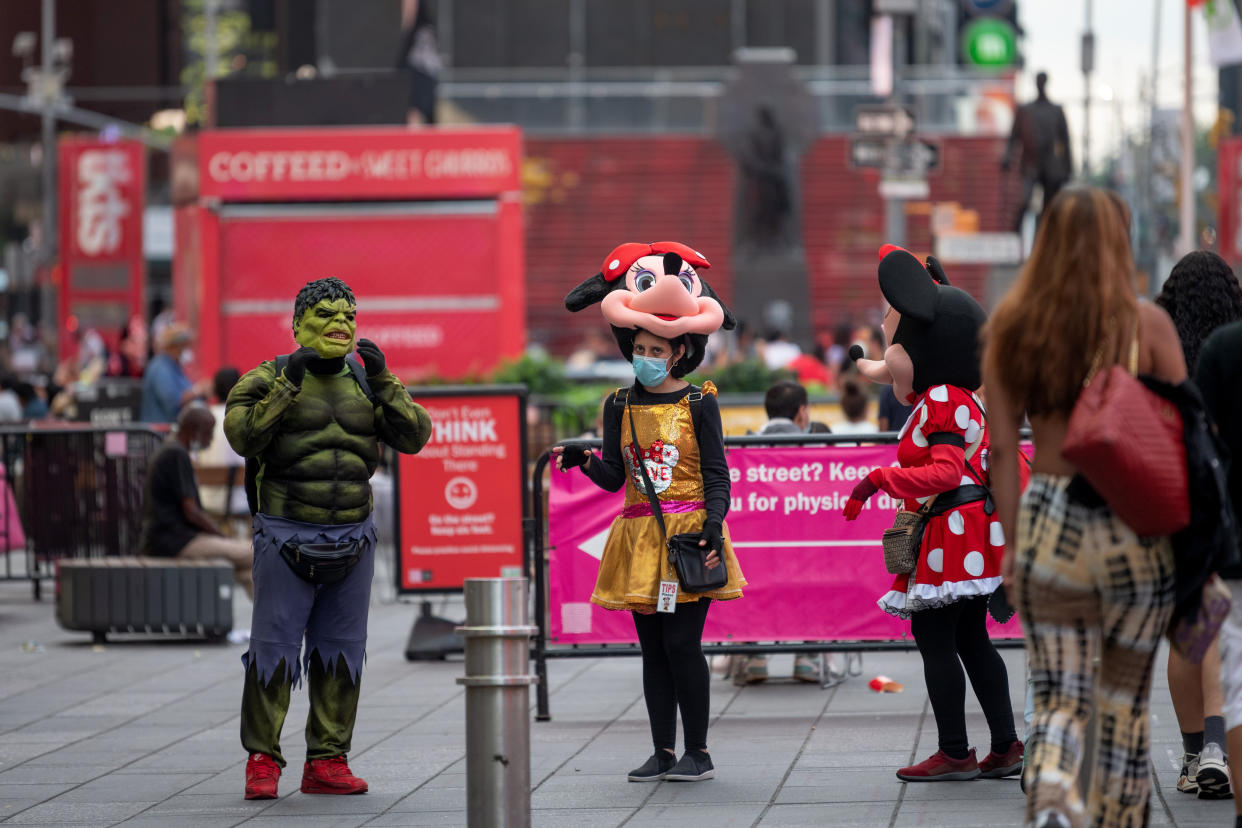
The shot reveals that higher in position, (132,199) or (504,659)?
(132,199)

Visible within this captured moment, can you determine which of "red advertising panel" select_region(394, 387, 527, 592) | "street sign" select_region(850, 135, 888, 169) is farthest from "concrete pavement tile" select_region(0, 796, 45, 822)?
"street sign" select_region(850, 135, 888, 169)

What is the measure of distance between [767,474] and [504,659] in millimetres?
3465

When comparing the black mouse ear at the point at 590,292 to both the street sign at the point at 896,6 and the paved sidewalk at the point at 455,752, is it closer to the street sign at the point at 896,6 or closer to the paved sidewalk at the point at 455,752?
the paved sidewalk at the point at 455,752

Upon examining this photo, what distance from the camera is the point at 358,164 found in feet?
65.6

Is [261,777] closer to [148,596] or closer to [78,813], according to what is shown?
[78,813]

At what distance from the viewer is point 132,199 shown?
30.5 m

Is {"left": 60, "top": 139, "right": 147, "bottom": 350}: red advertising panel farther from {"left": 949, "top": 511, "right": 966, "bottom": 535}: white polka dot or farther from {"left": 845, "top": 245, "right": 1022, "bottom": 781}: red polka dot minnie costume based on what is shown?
{"left": 949, "top": 511, "right": 966, "bottom": 535}: white polka dot

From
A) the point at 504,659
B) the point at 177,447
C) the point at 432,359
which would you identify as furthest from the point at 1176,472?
the point at 432,359

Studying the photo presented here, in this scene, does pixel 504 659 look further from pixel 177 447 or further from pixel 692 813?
pixel 177 447

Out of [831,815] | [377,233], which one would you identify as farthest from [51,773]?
[377,233]

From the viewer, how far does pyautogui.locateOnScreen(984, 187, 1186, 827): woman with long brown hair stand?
15.2ft

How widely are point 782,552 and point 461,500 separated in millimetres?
2858

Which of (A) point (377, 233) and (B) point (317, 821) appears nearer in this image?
(B) point (317, 821)

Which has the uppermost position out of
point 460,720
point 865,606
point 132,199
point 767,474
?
point 132,199
